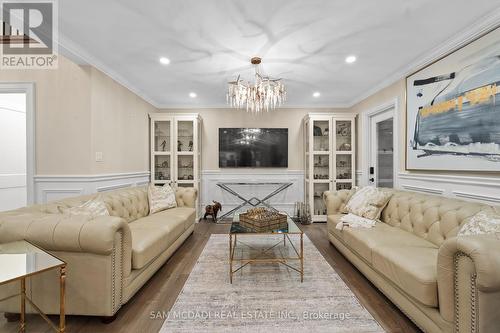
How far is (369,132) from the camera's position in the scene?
13.2ft

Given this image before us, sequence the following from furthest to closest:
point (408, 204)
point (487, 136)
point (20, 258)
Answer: point (408, 204) → point (487, 136) → point (20, 258)

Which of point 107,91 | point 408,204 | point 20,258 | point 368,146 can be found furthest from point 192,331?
point 368,146

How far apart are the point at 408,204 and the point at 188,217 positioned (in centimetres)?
273

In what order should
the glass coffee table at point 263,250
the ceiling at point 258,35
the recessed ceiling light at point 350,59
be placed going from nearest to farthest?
the ceiling at point 258,35
the glass coffee table at point 263,250
the recessed ceiling light at point 350,59

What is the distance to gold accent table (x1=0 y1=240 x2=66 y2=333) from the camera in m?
1.12

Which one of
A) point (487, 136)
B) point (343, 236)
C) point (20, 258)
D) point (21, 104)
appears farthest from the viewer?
point (21, 104)

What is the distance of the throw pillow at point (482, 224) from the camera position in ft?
4.99

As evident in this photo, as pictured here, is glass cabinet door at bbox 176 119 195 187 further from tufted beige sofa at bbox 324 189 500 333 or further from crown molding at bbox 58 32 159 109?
tufted beige sofa at bbox 324 189 500 333

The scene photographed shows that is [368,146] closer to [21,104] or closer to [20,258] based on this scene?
[20,258]

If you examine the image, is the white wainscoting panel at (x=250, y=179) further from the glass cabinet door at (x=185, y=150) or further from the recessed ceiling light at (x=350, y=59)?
the recessed ceiling light at (x=350, y=59)

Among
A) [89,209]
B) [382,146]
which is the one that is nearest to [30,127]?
[89,209]

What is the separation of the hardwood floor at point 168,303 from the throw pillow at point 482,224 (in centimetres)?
80

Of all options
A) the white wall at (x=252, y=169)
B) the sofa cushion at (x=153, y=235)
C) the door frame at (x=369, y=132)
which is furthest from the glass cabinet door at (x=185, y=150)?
the door frame at (x=369, y=132)

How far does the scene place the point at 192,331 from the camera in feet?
4.92
